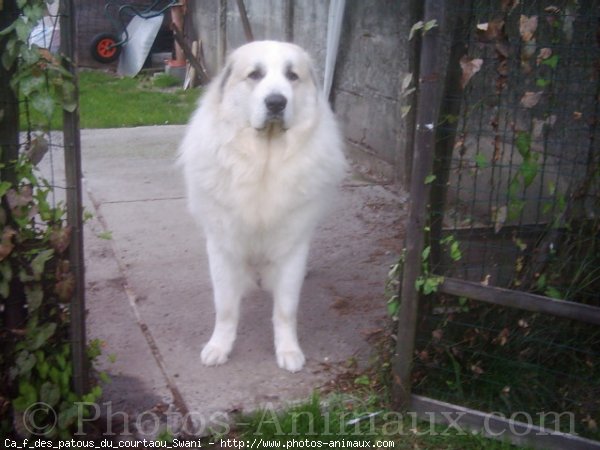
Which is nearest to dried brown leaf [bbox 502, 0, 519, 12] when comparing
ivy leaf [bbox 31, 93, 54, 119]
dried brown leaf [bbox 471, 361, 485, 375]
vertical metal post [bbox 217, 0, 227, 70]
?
dried brown leaf [bbox 471, 361, 485, 375]

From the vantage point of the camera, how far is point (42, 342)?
269cm

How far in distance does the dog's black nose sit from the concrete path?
3.05ft

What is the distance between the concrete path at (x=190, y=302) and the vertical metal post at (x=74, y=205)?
216mm

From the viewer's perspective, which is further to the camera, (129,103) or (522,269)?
(129,103)

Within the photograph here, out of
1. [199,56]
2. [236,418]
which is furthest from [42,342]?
[199,56]

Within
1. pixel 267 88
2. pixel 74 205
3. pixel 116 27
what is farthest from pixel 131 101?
pixel 74 205

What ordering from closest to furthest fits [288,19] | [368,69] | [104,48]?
[368,69], [288,19], [104,48]

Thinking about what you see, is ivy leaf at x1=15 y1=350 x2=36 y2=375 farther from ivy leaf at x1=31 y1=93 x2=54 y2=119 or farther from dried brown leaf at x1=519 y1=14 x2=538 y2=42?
dried brown leaf at x1=519 y1=14 x2=538 y2=42

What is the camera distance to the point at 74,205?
2695 mm

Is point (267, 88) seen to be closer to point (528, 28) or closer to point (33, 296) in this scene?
point (528, 28)

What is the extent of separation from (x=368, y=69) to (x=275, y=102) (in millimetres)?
3439

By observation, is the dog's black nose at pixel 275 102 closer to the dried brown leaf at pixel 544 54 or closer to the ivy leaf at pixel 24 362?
the dried brown leaf at pixel 544 54

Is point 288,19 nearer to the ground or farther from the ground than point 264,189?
farther from the ground

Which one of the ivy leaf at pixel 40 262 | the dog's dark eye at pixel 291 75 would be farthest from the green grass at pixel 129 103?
the ivy leaf at pixel 40 262
